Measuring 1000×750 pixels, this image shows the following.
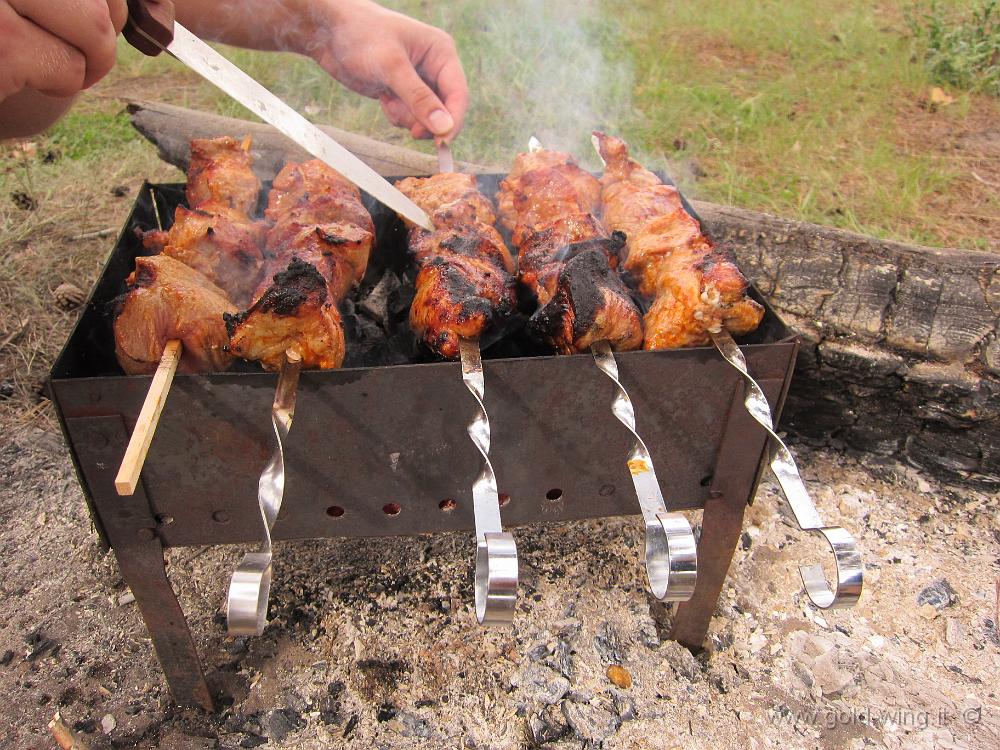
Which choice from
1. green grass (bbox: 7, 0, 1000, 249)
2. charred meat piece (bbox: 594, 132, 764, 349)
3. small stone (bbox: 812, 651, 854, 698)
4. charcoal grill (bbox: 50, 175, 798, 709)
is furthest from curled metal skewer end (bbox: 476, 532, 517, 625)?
green grass (bbox: 7, 0, 1000, 249)

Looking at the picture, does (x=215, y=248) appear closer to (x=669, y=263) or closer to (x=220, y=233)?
(x=220, y=233)

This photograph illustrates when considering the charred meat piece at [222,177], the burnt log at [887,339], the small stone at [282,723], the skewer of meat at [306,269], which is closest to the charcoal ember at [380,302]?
the skewer of meat at [306,269]

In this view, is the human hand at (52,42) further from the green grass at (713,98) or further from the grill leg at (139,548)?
the green grass at (713,98)

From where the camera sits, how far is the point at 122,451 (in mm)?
1689

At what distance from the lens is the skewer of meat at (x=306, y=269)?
1.61m

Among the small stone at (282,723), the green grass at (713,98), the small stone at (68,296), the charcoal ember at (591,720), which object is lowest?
the small stone at (68,296)

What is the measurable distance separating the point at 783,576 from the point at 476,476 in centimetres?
137

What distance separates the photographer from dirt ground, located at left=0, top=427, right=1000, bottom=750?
2.15m

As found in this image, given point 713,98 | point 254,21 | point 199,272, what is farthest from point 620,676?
point 713,98

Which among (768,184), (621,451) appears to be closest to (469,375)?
(621,451)

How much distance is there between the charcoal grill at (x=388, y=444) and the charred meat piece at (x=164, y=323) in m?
0.11

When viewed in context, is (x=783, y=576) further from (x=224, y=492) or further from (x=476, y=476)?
(x=224, y=492)
